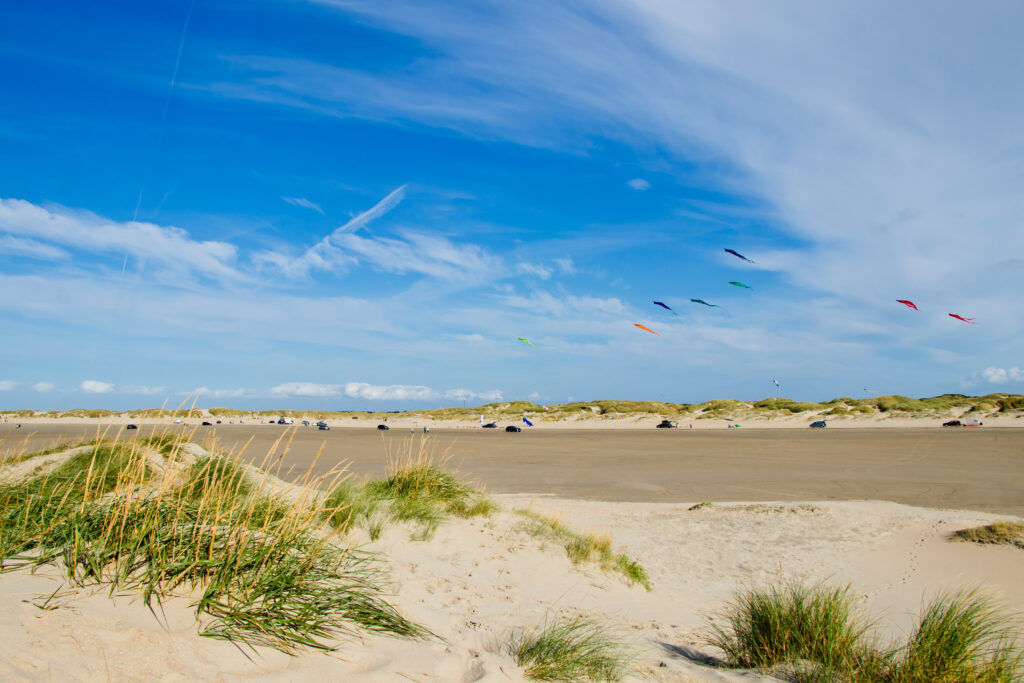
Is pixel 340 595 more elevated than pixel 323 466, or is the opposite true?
pixel 340 595

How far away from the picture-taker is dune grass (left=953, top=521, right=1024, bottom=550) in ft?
29.1

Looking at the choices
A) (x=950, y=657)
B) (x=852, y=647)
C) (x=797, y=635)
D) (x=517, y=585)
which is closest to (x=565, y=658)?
(x=797, y=635)

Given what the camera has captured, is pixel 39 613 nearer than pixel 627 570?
Yes

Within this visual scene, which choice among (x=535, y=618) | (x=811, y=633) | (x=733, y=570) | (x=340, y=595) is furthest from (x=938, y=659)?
(x=733, y=570)

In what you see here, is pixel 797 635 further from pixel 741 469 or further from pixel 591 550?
pixel 741 469

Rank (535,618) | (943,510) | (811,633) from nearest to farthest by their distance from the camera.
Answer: (811,633) < (535,618) < (943,510)

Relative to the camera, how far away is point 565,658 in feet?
12.1

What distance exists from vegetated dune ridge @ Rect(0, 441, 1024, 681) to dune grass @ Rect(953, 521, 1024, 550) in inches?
12.2

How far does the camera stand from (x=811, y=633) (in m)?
4.26

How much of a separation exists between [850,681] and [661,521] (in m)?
8.44

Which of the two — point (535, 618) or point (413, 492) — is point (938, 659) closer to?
point (535, 618)

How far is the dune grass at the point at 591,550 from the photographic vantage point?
7.57m

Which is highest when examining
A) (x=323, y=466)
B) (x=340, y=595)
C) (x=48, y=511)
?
(x=48, y=511)

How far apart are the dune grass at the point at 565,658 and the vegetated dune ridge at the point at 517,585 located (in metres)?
0.11
